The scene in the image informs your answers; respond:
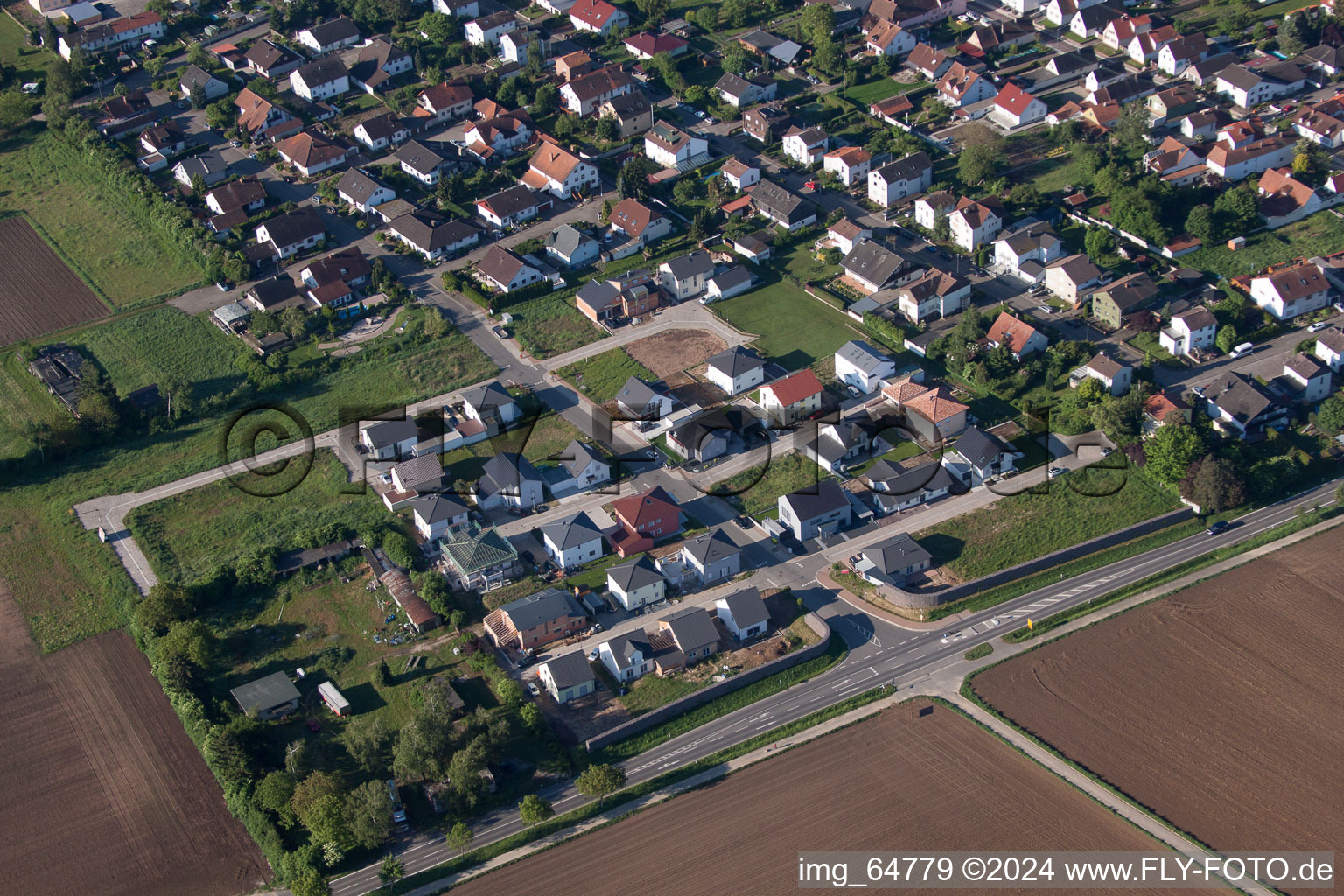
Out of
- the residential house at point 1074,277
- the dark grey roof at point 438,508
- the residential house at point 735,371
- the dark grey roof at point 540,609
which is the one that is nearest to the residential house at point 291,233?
the dark grey roof at point 438,508

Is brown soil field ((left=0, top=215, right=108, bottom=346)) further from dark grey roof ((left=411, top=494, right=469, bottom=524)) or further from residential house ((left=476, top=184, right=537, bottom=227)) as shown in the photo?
dark grey roof ((left=411, top=494, right=469, bottom=524))

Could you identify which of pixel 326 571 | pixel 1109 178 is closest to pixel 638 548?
pixel 326 571

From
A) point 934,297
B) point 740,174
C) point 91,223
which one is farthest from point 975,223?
point 91,223

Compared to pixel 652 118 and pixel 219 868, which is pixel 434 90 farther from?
pixel 219 868

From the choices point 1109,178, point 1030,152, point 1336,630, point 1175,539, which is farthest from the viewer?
point 1030,152

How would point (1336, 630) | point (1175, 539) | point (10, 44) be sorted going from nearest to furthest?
point (1336, 630) → point (1175, 539) → point (10, 44)

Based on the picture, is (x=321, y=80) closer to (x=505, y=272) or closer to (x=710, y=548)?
(x=505, y=272)

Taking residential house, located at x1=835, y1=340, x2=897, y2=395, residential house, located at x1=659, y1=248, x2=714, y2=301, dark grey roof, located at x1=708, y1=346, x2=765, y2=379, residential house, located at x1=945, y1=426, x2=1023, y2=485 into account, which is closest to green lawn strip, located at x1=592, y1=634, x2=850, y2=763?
residential house, located at x1=945, y1=426, x2=1023, y2=485
